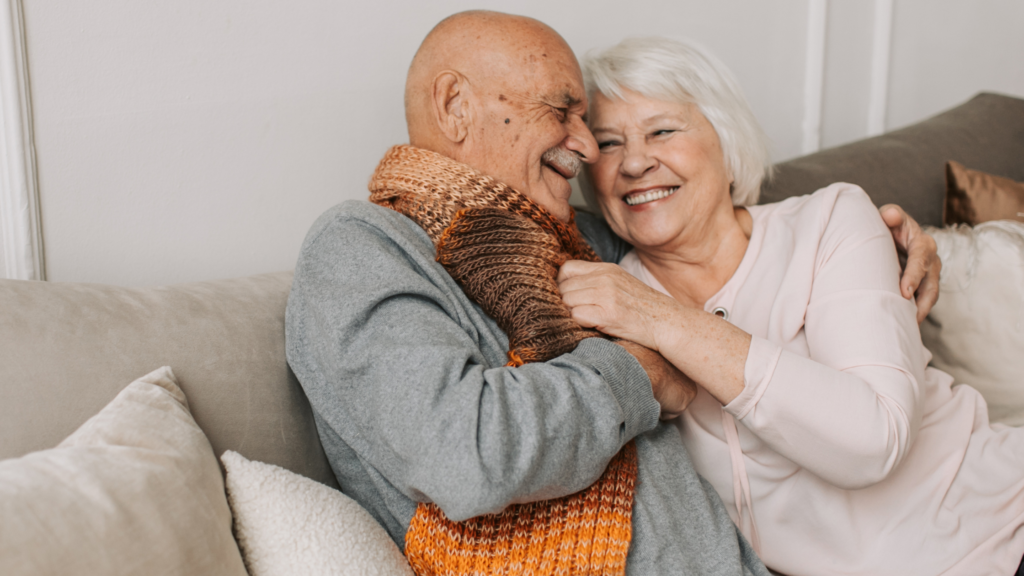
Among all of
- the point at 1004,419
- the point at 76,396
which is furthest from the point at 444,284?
the point at 1004,419

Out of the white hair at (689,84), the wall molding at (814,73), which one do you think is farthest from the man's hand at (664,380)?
the wall molding at (814,73)

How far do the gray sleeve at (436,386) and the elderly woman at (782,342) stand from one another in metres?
0.19

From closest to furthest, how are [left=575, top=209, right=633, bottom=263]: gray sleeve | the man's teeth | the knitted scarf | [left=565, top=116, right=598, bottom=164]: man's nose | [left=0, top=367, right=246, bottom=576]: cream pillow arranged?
1. [left=0, top=367, right=246, bottom=576]: cream pillow
2. the knitted scarf
3. [left=565, top=116, right=598, bottom=164]: man's nose
4. the man's teeth
5. [left=575, top=209, right=633, bottom=263]: gray sleeve

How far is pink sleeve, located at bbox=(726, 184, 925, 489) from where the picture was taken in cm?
108

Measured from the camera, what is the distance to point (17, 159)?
1097 millimetres

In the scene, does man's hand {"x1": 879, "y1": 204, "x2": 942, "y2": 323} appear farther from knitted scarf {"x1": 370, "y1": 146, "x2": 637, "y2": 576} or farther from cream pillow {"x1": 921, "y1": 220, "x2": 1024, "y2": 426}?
knitted scarf {"x1": 370, "y1": 146, "x2": 637, "y2": 576}

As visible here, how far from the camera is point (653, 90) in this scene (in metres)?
1.45

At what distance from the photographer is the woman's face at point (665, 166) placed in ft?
4.75

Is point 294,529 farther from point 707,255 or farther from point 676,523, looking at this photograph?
point 707,255

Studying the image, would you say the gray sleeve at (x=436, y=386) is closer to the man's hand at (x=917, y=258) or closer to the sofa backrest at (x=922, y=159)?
the man's hand at (x=917, y=258)

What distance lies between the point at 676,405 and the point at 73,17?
118cm

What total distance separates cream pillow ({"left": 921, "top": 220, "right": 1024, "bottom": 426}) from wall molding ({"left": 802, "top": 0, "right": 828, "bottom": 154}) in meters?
1.00

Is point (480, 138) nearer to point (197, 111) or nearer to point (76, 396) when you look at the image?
point (197, 111)

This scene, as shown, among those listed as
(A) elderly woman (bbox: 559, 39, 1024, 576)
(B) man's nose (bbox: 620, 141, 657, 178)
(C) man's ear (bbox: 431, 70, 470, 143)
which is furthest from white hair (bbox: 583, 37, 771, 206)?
(C) man's ear (bbox: 431, 70, 470, 143)
